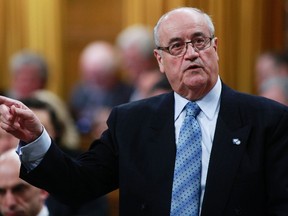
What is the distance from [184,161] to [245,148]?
0.70ft

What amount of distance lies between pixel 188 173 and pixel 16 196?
1.02 meters

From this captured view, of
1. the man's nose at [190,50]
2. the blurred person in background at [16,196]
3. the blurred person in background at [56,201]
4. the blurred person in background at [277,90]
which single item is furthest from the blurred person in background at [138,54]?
the man's nose at [190,50]

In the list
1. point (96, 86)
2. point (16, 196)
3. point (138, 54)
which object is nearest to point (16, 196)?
point (16, 196)

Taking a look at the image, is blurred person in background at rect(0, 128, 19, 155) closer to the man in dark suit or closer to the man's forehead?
the man in dark suit

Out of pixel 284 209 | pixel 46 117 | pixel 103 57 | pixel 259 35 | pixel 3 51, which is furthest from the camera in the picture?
pixel 3 51

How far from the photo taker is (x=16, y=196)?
3.94 metres

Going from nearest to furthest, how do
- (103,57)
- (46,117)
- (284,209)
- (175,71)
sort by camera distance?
1. (284,209)
2. (175,71)
3. (46,117)
4. (103,57)

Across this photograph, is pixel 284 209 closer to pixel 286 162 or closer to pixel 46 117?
pixel 286 162

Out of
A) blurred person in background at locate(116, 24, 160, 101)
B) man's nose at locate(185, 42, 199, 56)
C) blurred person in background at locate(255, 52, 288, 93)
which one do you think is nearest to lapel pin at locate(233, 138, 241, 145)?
man's nose at locate(185, 42, 199, 56)

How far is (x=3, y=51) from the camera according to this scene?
313 inches

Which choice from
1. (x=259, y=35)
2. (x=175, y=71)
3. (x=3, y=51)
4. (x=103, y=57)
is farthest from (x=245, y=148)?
(x=3, y=51)

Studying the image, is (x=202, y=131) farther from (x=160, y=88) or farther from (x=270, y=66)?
(x=270, y=66)

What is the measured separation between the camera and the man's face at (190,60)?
3.25 meters

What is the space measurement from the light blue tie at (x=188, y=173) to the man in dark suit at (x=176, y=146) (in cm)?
2
